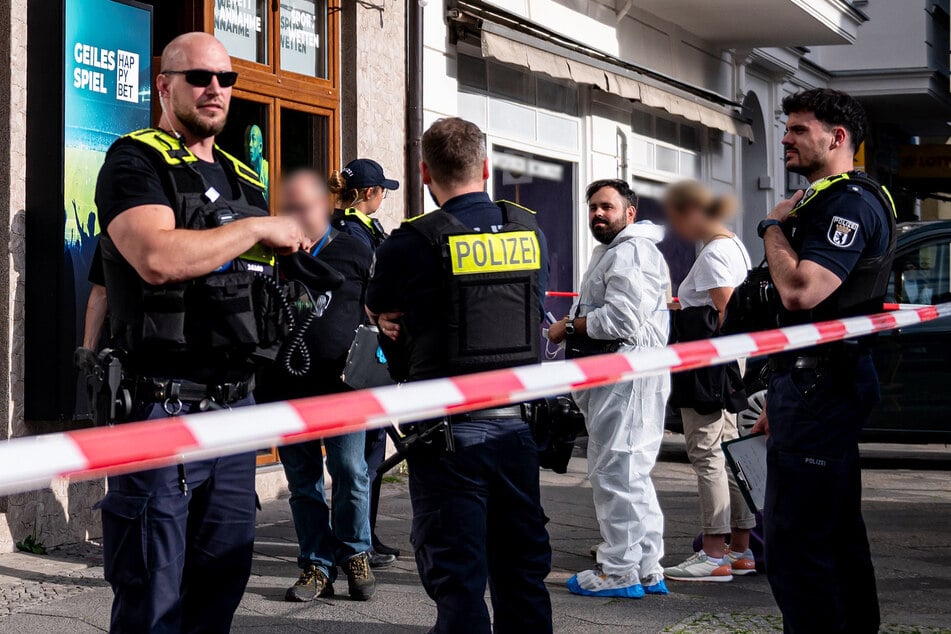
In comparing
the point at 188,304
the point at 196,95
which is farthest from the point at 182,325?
the point at 196,95

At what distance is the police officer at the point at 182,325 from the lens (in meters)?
3.13

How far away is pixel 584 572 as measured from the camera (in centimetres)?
577

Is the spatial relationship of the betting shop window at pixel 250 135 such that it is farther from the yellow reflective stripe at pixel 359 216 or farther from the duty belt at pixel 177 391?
the duty belt at pixel 177 391

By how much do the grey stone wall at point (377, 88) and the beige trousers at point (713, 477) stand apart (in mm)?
3755

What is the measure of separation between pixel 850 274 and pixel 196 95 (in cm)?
196

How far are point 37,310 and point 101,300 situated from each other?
3227 mm

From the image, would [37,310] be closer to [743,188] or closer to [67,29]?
[67,29]

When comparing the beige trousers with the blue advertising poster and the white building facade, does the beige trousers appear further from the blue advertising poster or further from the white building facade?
the blue advertising poster

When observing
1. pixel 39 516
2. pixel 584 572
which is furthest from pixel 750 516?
pixel 39 516

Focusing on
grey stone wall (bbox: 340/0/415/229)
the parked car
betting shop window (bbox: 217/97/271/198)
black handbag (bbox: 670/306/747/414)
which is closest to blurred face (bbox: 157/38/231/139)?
black handbag (bbox: 670/306/747/414)

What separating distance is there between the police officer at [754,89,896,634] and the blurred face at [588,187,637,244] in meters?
2.03

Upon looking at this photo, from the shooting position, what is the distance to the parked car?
10.1 m

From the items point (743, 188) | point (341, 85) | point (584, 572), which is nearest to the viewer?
point (584, 572)

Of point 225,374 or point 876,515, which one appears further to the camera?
point 876,515
